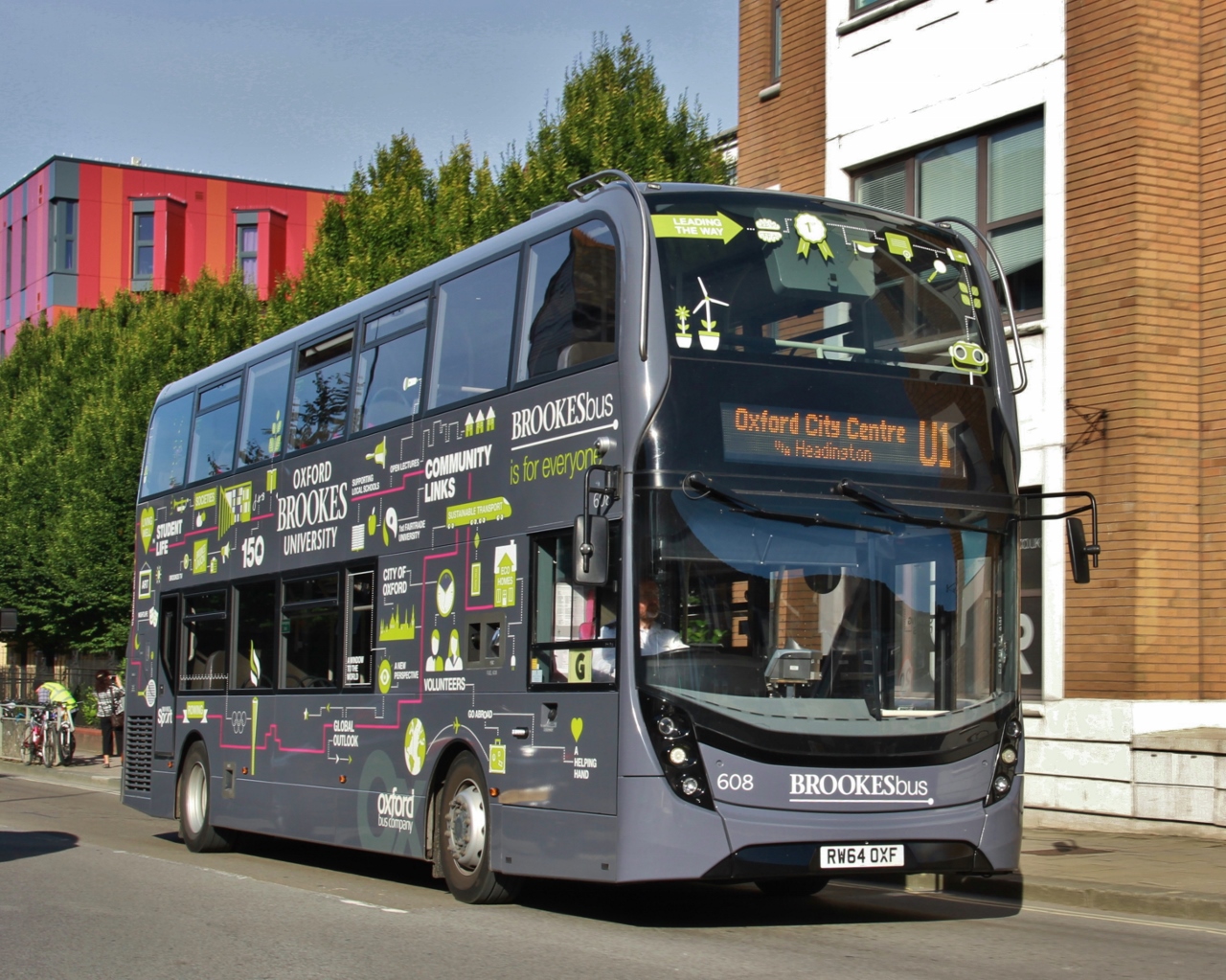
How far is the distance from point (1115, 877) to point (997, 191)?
8050 mm

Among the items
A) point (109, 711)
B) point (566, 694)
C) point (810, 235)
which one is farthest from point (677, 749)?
point (109, 711)

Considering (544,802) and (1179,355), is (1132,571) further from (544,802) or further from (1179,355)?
(544,802)

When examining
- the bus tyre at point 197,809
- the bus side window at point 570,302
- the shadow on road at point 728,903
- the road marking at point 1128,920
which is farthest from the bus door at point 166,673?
the road marking at point 1128,920

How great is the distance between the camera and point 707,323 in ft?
31.0

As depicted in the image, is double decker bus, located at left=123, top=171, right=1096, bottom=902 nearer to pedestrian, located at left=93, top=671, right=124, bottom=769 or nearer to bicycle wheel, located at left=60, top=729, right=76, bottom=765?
pedestrian, located at left=93, top=671, right=124, bottom=769

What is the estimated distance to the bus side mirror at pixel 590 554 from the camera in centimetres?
907

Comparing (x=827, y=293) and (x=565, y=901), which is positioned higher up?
(x=827, y=293)

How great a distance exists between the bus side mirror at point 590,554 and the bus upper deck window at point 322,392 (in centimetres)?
490

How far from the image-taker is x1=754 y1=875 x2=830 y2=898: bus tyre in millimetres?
11750

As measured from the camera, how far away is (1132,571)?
15312mm

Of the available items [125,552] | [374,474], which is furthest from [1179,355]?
[125,552]

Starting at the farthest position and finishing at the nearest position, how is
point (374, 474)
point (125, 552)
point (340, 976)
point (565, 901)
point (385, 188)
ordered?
point (125, 552), point (385, 188), point (374, 474), point (565, 901), point (340, 976)

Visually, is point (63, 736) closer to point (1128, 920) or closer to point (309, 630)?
point (309, 630)

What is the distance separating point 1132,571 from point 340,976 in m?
9.64
